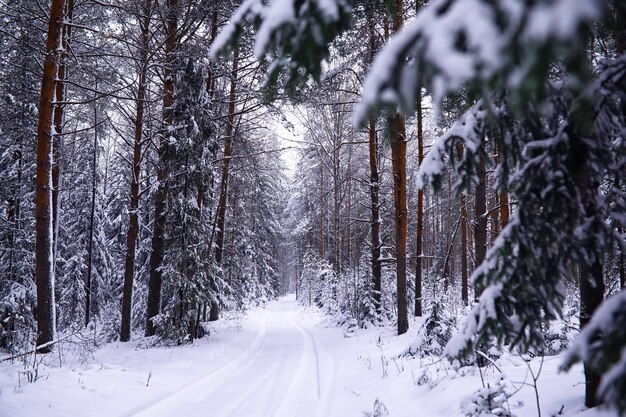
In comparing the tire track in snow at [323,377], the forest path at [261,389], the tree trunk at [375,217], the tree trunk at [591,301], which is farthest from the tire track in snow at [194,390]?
Answer: the tree trunk at [591,301]

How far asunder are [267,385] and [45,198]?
5.93m

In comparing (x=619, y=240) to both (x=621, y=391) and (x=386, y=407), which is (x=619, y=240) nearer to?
(x=621, y=391)

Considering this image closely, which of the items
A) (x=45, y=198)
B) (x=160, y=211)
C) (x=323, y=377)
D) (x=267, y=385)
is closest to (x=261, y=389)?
(x=267, y=385)

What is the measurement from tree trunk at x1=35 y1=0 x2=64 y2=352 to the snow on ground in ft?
3.11

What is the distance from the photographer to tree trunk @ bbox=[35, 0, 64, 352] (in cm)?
736

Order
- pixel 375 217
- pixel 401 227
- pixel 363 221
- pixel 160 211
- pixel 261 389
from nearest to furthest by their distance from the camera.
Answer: pixel 261 389 → pixel 401 227 → pixel 363 221 → pixel 160 211 → pixel 375 217

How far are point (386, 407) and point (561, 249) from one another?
13.4 ft

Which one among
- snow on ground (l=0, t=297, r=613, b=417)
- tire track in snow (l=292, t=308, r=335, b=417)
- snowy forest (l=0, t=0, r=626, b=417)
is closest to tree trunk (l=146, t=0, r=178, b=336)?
snowy forest (l=0, t=0, r=626, b=417)

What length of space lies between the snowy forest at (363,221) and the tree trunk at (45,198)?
42 mm

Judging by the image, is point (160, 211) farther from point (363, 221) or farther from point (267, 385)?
point (267, 385)

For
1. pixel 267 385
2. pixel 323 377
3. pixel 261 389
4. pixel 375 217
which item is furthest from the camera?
pixel 375 217

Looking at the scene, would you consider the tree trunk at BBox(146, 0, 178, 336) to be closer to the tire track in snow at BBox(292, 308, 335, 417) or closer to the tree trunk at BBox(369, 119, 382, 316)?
the tire track in snow at BBox(292, 308, 335, 417)

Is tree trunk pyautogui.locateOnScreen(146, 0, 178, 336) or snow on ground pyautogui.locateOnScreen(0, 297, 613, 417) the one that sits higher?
tree trunk pyautogui.locateOnScreen(146, 0, 178, 336)

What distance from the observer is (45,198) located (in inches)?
Result: 293
